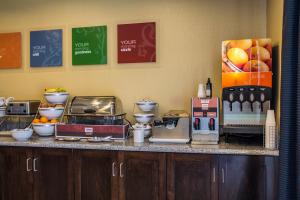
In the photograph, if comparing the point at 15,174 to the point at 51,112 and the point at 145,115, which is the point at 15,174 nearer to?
the point at 51,112

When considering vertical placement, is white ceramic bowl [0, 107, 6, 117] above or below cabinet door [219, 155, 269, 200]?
above

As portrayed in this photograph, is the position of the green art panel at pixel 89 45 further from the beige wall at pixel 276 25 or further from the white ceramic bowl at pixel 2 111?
Answer: the beige wall at pixel 276 25

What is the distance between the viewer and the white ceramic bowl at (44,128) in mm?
2848

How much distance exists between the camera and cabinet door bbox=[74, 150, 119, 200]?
2.44m

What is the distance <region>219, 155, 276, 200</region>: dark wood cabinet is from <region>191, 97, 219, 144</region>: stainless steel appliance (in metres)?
0.28

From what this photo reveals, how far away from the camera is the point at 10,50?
3.52m

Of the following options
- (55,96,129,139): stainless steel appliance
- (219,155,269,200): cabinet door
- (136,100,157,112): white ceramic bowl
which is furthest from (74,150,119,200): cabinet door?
(219,155,269,200): cabinet door

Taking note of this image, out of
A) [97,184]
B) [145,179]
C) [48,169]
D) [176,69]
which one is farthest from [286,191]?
[48,169]

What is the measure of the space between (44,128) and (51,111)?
18 cm

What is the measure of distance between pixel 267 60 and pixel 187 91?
91 centimetres

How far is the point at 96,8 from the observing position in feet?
10.7

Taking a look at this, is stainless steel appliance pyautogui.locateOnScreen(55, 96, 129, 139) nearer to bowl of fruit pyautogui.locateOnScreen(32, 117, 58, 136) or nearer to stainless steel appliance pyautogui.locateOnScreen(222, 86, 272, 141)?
bowl of fruit pyautogui.locateOnScreen(32, 117, 58, 136)

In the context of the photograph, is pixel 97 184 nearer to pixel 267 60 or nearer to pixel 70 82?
pixel 70 82

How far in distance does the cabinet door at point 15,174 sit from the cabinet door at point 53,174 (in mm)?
70
